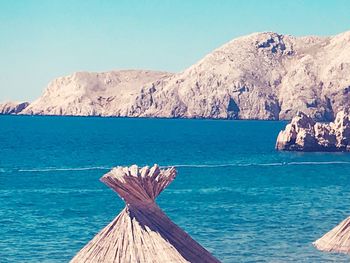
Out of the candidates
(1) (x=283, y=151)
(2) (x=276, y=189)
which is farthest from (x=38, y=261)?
(1) (x=283, y=151)

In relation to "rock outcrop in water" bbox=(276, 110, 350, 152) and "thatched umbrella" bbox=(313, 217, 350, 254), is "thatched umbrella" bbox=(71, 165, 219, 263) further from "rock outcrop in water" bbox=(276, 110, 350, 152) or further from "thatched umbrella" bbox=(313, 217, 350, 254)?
"rock outcrop in water" bbox=(276, 110, 350, 152)

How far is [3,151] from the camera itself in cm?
10512

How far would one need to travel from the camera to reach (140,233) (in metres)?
20.3

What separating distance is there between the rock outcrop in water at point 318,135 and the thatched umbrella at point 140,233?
7727cm

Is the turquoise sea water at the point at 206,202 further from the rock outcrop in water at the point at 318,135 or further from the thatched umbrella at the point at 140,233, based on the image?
the thatched umbrella at the point at 140,233

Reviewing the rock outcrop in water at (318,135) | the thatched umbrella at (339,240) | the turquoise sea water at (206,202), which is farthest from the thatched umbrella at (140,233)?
the rock outcrop in water at (318,135)

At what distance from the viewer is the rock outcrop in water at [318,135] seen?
97500 mm

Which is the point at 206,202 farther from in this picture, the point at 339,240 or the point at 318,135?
the point at 318,135

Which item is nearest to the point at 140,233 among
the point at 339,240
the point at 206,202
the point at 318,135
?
the point at 339,240

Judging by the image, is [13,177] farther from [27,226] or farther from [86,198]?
[27,226]

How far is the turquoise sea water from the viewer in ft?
107

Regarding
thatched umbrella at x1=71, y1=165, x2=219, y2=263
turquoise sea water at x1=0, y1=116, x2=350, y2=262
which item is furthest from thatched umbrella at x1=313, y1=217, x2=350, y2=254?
thatched umbrella at x1=71, y1=165, x2=219, y2=263

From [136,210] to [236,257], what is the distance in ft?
34.8

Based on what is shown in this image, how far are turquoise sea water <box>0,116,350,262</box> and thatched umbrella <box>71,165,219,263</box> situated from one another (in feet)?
31.4
